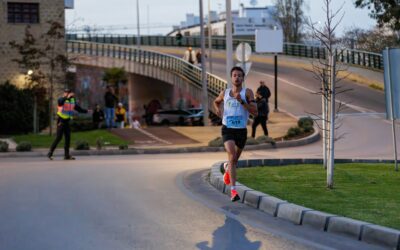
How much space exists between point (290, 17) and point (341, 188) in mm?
65833

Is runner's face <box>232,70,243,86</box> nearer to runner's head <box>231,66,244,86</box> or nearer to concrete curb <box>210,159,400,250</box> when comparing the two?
runner's head <box>231,66,244,86</box>

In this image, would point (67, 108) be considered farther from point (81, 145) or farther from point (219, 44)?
point (219, 44)

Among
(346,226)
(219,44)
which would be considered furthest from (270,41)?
(219,44)

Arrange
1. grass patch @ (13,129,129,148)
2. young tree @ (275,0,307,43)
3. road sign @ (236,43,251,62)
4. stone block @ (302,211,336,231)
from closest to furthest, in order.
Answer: stone block @ (302,211,336,231)
road sign @ (236,43,251,62)
grass patch @ (13,129,129,148)
young tree @ (275,0,307,43)

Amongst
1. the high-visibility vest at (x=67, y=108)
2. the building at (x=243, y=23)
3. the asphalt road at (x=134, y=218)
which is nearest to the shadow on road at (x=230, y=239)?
the asphalt road at (x=134, y=218)

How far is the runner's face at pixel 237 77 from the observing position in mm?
9805

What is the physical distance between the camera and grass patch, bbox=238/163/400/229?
8.16 meters

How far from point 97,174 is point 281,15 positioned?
64.3 meters

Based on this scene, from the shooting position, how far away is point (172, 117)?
4731cm

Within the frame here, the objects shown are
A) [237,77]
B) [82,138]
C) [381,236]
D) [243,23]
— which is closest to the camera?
[381,236]

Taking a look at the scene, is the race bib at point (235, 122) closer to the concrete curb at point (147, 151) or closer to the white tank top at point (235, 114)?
the white tank top at point (235, 114)

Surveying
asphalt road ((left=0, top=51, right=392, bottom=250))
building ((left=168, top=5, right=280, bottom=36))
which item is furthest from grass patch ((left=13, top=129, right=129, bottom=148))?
building ((left=168, top=5, right=280, bottom=36))

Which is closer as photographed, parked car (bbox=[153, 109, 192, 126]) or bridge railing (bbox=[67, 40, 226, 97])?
bridge railing (bbox=[67, 40, 226, 97])

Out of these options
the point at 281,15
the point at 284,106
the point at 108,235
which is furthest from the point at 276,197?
the point at 281,15
